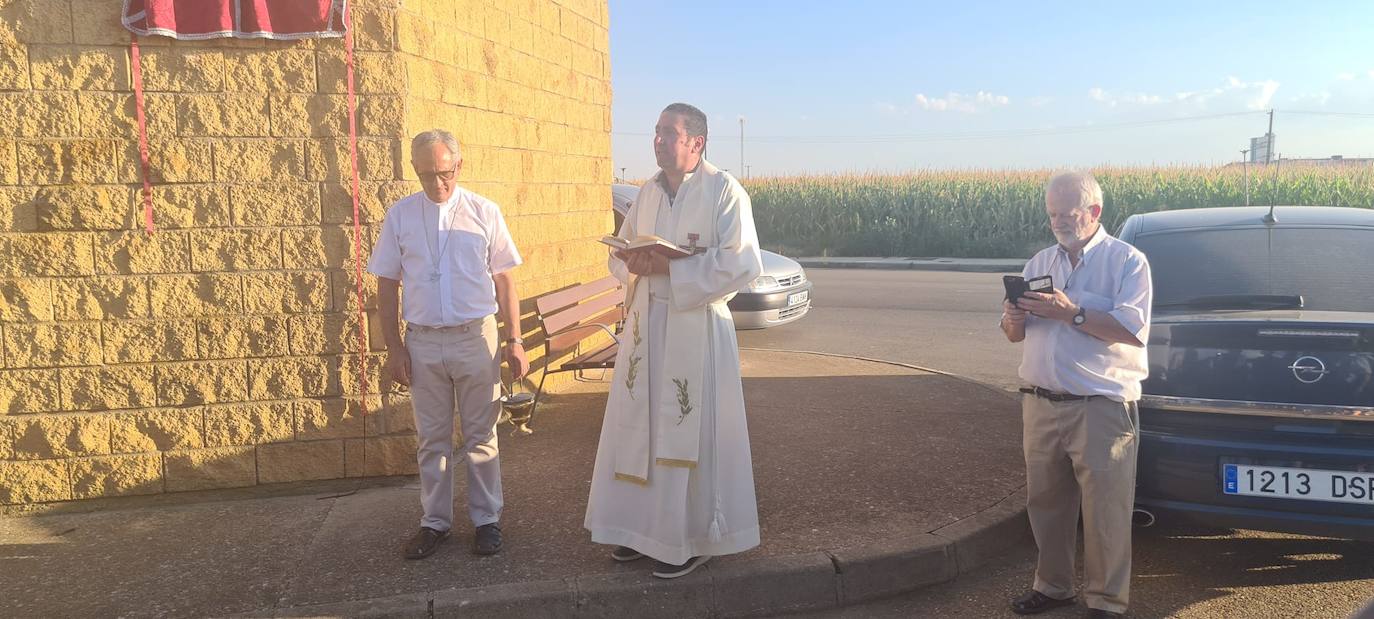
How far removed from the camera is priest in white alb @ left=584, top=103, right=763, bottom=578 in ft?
13.6

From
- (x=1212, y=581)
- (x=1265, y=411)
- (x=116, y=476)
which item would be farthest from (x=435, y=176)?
(x=1212, y=581)

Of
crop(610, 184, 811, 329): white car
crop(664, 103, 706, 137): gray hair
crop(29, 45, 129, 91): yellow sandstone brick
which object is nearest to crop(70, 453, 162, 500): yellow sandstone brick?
crop(29, 45, 129, 91): yellow sandstone brick

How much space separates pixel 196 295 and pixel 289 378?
2.09ft

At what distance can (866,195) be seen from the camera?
94.8 feet

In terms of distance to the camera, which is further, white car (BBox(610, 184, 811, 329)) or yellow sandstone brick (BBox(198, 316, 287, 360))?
white car (BBox(610, 184, 811, 329))

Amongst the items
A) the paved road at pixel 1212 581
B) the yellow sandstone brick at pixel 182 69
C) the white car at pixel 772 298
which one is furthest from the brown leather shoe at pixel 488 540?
the white car at pixel 772 298

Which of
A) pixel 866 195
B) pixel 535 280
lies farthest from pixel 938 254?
pixel 535 280

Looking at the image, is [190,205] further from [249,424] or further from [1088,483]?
[1088,483]

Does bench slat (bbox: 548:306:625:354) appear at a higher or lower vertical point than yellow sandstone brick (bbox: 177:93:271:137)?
lower

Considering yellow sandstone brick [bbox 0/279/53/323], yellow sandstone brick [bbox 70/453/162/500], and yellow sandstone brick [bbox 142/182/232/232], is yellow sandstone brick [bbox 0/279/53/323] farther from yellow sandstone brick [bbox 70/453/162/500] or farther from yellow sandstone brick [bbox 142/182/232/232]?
yellow sandstone brick [bbox 70/453/162/500]

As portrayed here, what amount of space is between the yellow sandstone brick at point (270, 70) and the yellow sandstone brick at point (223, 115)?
58mm

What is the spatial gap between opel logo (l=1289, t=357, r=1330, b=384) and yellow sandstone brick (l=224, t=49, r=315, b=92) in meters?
4.79

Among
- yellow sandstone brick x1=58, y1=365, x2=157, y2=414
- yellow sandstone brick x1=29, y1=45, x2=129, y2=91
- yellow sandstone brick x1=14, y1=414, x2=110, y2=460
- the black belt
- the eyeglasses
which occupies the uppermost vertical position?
yellow sandstone brick x1=29, y1=45, x2=129, y2=91

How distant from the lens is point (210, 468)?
555cm
